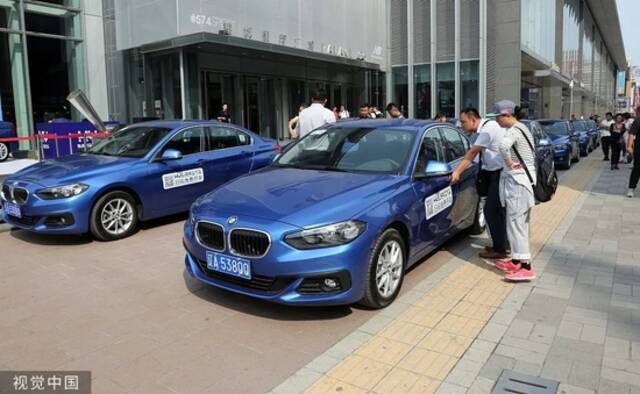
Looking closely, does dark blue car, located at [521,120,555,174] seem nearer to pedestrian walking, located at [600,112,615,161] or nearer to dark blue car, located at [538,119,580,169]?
dark blue car, located at [538,119,580,169]

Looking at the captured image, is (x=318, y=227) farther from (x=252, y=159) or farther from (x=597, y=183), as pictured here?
(x=597, y=183)

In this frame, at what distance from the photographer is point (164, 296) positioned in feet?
16.0

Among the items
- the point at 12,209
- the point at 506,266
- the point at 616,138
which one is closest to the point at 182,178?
the point at 12,209

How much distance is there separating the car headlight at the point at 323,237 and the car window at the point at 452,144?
8.09ft

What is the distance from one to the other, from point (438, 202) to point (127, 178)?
397cm

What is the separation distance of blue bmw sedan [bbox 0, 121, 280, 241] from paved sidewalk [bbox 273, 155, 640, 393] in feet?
12.9

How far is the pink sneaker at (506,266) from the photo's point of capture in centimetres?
538

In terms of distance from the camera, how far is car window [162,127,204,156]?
7662mm

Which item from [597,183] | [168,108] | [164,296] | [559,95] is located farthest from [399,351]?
[559,95]

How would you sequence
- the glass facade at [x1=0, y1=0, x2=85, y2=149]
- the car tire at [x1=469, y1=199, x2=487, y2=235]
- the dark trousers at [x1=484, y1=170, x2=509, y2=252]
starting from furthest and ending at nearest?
the glass facade at [x1=0, y1=0, x2=85, y2=149], the car tire at [x1=469, y1=199, x2=487, y2=235], the dark trousers at [x1=484, y1=170, x2=509, y2=252]

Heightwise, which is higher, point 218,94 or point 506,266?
point 218,94

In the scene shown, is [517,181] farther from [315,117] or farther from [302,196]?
[315,117]

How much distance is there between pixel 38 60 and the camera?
17172 mm

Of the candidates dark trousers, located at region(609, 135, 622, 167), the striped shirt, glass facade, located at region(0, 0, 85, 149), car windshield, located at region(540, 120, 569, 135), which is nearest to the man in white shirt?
the striped shirt
